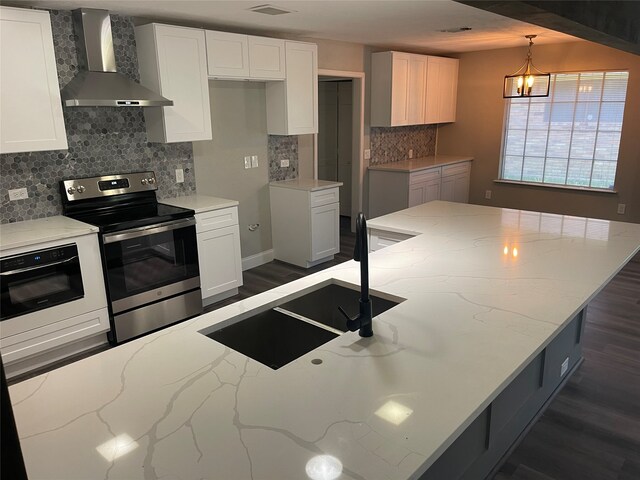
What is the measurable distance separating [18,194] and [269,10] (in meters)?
2.24

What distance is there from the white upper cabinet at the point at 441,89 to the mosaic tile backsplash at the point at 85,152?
3.70m

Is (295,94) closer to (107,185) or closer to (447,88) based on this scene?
(107,185)


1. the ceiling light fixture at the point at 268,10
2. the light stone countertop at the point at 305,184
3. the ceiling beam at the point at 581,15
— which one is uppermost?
the ceiling light fixture at the point at 268,10

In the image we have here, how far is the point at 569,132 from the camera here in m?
6.10

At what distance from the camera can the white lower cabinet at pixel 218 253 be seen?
12.9 ft

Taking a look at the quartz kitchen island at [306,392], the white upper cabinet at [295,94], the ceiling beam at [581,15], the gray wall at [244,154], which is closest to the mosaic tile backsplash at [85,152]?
the gray wall at [244,154]

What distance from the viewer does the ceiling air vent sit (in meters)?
3.48

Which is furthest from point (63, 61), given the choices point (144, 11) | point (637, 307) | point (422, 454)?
point (637, 307)

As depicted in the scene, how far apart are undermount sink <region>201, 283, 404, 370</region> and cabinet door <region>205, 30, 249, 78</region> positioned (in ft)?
8.73

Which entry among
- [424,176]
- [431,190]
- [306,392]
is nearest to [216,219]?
[306,392]

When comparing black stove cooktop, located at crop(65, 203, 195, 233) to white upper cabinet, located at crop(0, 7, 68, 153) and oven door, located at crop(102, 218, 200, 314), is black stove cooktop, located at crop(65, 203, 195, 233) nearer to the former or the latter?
oven door, located at crop(102, 218, 200, 314)

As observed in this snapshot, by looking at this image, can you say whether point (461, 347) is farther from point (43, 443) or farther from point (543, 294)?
point (43, 443)

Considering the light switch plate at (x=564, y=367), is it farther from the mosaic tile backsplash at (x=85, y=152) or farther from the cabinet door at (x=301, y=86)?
the mosaic tile backsplash at (x=85, y=152)

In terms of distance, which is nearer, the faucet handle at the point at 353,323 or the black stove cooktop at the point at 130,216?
the faucet handle at the point at 353,323
